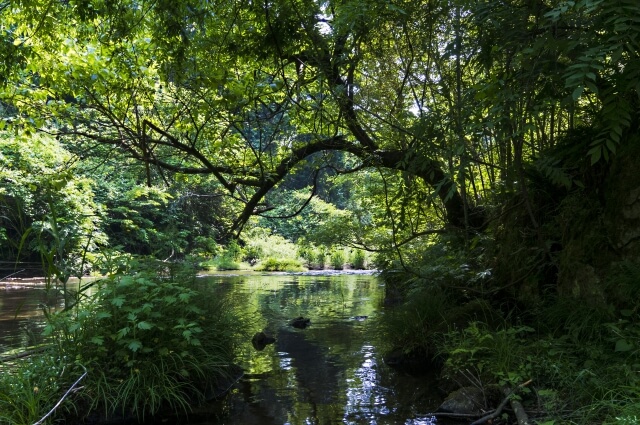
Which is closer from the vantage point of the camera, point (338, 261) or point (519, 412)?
point (519, 412)

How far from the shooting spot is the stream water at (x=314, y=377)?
4.23m

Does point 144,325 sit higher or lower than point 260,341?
higher

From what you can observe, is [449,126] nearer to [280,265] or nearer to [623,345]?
[623,345]

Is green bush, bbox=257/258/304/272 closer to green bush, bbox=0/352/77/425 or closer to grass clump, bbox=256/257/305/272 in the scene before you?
grass clump, bbox=256/257/305/272

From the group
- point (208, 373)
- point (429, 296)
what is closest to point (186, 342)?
point (208, 373)

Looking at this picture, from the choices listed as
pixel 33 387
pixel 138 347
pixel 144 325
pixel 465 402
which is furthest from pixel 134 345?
pixel 465 402

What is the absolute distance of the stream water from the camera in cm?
423

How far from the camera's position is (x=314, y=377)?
533 centimetres

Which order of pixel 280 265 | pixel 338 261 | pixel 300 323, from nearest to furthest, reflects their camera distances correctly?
1. pixel 300 323
2. pixel 338 261
3. pixel 280 265

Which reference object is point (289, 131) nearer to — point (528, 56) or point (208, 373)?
point (208, 373)

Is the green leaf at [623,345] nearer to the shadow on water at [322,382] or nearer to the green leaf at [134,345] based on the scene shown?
the shadow on water at [322,382]

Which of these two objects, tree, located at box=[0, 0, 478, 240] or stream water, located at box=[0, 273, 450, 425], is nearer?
stream water, located at box=[0, 273, 450, 425]

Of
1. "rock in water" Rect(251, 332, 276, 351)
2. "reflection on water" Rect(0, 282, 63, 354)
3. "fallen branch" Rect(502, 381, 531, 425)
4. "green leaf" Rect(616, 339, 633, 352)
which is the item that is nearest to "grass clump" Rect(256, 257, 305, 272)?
"reflection on water" Rect(0, 282, 63, 354)

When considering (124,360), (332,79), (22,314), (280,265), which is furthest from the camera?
(280,265)
